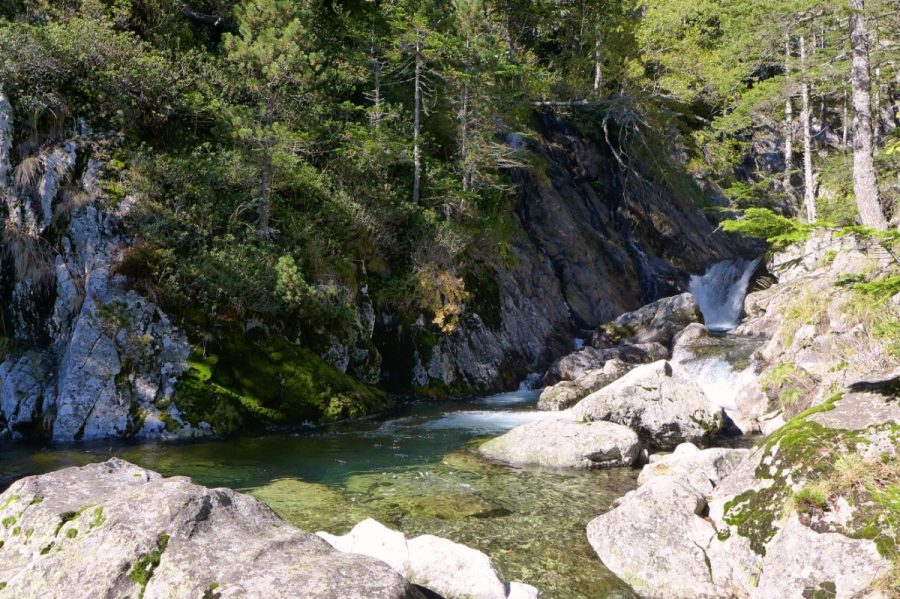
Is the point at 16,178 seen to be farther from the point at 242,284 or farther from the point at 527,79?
the point at 527,79

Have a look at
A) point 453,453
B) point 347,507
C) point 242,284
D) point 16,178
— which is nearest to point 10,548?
point 347,507

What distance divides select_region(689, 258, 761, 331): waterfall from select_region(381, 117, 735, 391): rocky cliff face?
90 cm

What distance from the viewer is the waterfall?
28906 millimetres

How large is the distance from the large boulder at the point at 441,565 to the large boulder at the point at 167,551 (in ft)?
4.10

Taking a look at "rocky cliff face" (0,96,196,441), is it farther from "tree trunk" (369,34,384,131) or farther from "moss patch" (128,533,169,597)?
"moss patch" (128,533,169,597)

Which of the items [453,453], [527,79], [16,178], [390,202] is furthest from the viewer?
[527,79]

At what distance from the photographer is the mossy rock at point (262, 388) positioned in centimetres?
1318

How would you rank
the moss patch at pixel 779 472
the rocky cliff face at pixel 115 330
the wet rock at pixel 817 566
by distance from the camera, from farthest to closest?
the rocky cliff face at pixel 115 330, the moss patch at pixel 779 472, the wet rock at pixel 817 566

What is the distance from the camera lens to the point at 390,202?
18.9 m

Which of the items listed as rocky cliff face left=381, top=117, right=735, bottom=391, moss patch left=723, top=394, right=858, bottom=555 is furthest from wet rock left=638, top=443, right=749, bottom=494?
rocky cliff face left=381, top=117, right=735, bottom=391

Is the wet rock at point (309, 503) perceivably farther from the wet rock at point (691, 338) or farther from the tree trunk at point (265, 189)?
the wet rock at point (691, 338)

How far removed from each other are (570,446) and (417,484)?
281 centimetres

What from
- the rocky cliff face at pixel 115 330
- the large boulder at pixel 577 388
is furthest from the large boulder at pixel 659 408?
the rocky cliff face at pixel 115 330

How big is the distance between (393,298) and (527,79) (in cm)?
1381
